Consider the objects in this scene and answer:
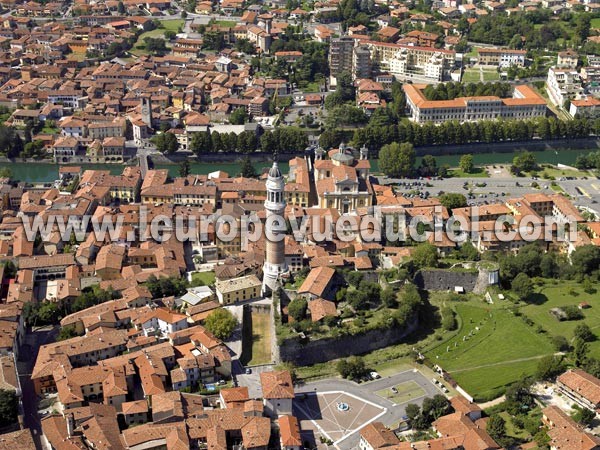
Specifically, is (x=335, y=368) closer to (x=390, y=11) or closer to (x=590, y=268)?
(x=590, y=268)

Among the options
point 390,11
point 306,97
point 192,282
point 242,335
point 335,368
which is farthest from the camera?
point 390,11

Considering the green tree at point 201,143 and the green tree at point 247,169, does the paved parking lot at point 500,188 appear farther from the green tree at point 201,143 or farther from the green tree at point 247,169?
the green tree at point 201,143

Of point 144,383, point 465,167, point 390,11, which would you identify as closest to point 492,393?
point 144,383

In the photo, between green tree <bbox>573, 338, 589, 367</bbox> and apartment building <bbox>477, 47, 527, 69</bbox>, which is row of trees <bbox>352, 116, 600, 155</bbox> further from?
green tree <bbox>573, 338, 589, 367</bbox>

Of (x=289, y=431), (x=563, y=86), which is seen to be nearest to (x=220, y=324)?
(x=289, y=431)

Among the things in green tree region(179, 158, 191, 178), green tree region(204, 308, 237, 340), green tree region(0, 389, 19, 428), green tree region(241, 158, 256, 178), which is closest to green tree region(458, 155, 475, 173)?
green tree region(241, 158, 256, 178)

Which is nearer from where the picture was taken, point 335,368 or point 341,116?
point 335,368
